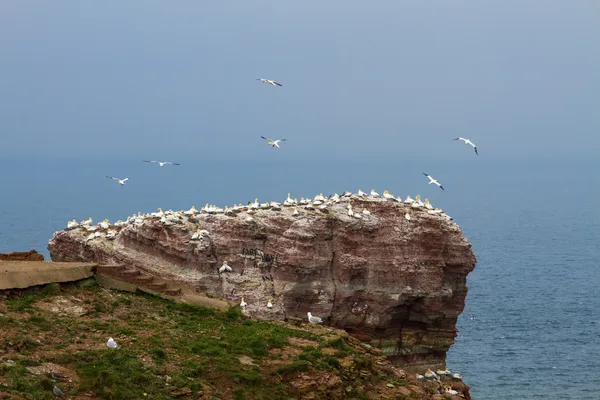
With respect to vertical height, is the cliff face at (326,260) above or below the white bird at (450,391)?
above

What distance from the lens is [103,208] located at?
493ft

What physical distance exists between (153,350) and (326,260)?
19086mm

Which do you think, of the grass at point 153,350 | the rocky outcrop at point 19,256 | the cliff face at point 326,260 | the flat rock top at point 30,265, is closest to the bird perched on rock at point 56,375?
the grass at point 153,350

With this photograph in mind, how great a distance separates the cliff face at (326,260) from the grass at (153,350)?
10431 mm

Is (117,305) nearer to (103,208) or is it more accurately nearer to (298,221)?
(298,221)

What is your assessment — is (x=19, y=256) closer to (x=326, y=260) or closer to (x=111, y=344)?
(x=111, y=344)

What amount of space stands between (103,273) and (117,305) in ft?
9.55

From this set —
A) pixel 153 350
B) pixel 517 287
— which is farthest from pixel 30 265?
pixel 517 287

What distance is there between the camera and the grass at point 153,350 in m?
23.4

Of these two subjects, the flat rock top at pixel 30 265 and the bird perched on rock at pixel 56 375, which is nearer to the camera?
the bird perched on rock at pixel 56 375

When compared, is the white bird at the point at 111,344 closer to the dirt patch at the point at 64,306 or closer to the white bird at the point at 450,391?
the dirt patch at the point at 64,306

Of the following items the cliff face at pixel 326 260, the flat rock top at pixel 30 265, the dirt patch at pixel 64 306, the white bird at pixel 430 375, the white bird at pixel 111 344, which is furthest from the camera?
the cliff face at pixel 326 260

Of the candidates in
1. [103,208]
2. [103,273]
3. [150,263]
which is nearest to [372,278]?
[150,263]

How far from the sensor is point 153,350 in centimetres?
2623
